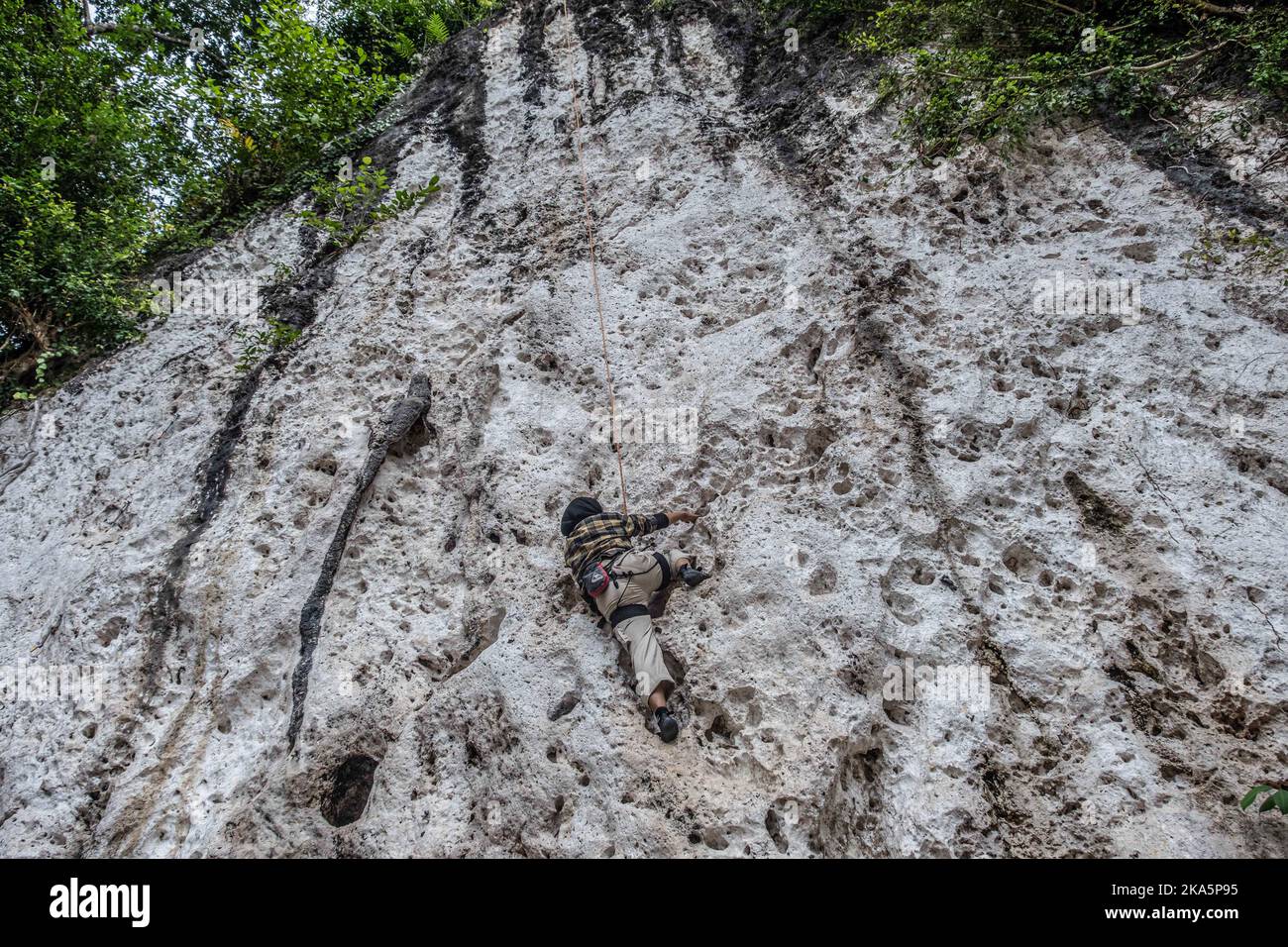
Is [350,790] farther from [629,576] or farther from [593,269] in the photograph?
[593,269]

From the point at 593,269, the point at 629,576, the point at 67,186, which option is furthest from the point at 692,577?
the point at 67,186

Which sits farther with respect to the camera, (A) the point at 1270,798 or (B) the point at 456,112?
(B) the point at 456,112

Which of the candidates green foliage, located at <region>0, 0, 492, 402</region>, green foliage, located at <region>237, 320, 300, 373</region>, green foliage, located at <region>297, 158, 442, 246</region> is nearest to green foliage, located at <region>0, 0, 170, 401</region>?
green foliage, located at <region>0, 0, 492, 402</region>

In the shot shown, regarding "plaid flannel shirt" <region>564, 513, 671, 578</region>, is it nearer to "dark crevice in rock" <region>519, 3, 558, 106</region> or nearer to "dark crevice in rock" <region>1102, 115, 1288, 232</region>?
"dark crevice in rock" <region>1102, 115, 1288, 232</region>

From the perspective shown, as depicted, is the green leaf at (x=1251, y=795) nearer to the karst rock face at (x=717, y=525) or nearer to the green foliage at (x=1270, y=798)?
the green foliage at (x=1270, y=798)

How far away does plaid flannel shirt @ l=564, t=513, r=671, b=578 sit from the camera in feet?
14.0

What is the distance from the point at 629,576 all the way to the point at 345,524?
2407 millimetres

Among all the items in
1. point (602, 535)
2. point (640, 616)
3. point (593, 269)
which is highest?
point (593, 269)

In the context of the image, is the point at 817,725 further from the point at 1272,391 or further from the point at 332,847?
the point at 1272,391

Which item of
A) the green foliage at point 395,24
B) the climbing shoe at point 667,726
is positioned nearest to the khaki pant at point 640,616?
the climbing shoe at point 667,726

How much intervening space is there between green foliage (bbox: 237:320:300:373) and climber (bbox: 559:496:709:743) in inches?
151

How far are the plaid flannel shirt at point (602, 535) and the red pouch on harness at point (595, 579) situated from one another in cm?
8

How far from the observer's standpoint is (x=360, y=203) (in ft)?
24.5

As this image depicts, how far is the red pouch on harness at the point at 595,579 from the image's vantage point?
405cm
